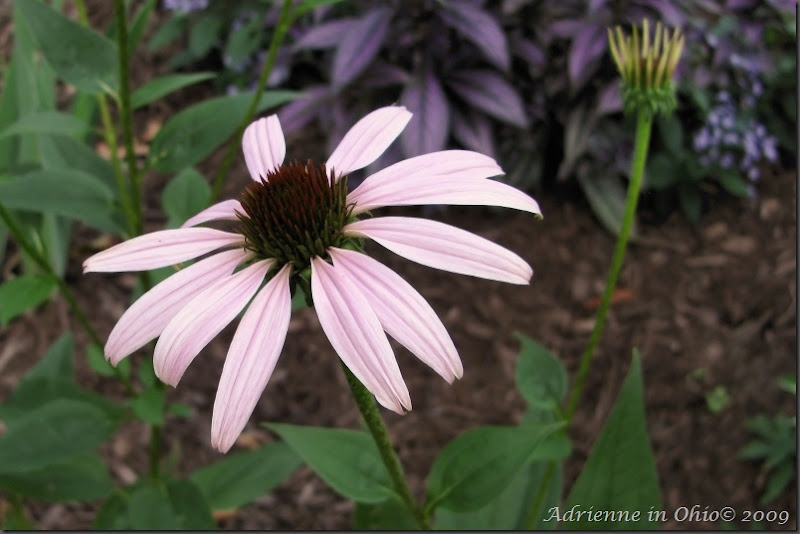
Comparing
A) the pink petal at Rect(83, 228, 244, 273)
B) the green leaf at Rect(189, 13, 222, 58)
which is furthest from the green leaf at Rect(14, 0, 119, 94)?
the green leaf at Rect(189, 13, 222, 58)

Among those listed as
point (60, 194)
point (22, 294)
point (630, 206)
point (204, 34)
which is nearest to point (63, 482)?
point (22, 294)

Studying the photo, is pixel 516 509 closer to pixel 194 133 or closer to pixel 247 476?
pixel 247 476

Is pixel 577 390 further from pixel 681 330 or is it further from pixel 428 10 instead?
pixel 428 10

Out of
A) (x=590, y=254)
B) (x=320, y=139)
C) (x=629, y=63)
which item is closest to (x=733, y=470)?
(x=590, y=254)

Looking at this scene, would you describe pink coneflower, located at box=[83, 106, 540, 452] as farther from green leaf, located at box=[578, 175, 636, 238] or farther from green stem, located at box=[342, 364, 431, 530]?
green leaf, located at box=[578, 175, 636, 238]

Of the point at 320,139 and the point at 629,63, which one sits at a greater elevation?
the point at 629,63

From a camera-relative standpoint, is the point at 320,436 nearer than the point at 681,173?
Yes

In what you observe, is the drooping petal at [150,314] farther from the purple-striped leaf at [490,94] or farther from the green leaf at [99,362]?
the purple-striped leaf at [490,94]
